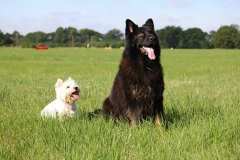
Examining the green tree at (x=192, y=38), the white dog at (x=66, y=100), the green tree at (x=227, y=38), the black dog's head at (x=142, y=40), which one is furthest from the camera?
the green tree at (x=192, y=38)

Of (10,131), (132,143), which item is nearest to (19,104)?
(10,131)

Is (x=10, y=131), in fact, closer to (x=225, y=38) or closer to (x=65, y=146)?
(x=65, y=146)

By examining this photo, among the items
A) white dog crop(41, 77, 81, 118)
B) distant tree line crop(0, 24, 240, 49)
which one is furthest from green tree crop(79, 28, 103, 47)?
white dog crop(41, 77, 81, 118)

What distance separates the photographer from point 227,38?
110 meters

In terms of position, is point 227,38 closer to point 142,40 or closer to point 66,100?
point 66,100

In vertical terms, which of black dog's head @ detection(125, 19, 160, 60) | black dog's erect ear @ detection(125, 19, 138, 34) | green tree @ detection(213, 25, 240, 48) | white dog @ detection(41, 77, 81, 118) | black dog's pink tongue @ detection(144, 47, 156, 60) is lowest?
white dog @ detection(41, 77, 81, 118)

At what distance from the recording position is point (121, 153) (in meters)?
3.57

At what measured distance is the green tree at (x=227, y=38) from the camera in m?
109

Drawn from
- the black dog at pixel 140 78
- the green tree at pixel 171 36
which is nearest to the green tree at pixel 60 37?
the green tree at pixel 171 36

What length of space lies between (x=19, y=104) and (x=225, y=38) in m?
111

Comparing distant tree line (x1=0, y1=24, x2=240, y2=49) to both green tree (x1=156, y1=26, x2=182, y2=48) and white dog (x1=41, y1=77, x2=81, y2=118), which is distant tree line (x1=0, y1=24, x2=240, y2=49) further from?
white dog (x1=41, y1=77, x2=81, y2=118)

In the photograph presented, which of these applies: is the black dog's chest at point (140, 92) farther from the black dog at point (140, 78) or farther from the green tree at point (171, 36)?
the green tree at point (171, 36)

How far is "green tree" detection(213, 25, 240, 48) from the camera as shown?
108750 millimetres

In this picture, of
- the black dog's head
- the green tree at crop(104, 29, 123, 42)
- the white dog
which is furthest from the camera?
the green tree at crop(104, 29, 123, 42)
